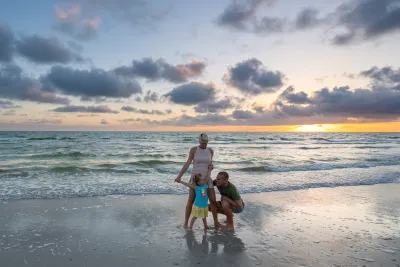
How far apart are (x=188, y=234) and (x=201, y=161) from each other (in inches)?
60.6

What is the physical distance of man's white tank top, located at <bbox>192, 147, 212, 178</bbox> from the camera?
6191 millimetres

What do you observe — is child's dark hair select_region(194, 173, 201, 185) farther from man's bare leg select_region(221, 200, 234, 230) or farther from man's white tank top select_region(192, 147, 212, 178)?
man's bare leg select_region(221, 200, 234, 230)

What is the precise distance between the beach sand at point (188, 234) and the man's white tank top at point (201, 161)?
4.28 ft

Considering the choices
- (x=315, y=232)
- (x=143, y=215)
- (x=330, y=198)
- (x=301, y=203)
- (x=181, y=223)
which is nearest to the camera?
(x=315, y=232)

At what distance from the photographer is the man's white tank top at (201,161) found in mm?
6191

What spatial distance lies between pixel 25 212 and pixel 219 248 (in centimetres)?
538

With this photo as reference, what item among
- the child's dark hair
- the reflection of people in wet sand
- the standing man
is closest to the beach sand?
the reflection of people in wet sand

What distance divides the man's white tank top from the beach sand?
1305 millimetres

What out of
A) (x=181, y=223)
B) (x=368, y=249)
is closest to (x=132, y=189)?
(x=181, y=223)

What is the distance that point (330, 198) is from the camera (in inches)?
372

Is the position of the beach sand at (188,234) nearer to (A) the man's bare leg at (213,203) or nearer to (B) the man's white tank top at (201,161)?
(A) the man's bare leg at (213,203)

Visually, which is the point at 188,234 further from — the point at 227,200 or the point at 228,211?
the point at 227,200

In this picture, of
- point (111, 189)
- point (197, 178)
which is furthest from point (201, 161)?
point (111, 189)

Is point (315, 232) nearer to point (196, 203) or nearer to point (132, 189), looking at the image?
point (196, 203)
